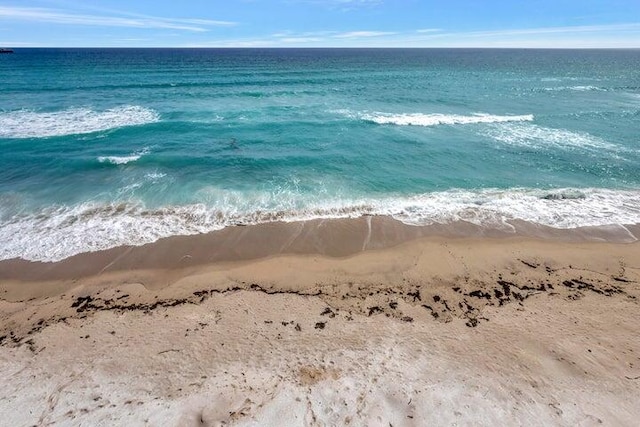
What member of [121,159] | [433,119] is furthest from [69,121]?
[433,119]

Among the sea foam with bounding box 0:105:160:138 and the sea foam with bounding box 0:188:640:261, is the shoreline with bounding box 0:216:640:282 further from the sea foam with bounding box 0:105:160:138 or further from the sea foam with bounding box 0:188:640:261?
the sea foam with bounding box 0:105:160:138

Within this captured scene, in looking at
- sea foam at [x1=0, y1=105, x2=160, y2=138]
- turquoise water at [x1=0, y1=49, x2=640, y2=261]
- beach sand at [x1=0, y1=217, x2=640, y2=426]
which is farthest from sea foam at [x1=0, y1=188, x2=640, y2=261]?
sea foam at [x1=0, y1=105, x2=160, y2=138]

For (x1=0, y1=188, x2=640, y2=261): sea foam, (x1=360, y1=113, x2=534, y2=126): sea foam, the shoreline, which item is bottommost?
the shoreline

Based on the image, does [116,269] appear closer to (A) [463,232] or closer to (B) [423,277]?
(B) [423,277]

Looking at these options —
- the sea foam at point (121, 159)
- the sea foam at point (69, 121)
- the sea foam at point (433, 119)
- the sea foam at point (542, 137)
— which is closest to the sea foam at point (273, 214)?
the sea foam at point (121, 159)

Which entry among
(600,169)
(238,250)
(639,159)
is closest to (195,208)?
(238,250)

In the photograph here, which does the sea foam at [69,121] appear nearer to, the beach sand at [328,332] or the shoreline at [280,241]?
the shoreline at [280,241]
